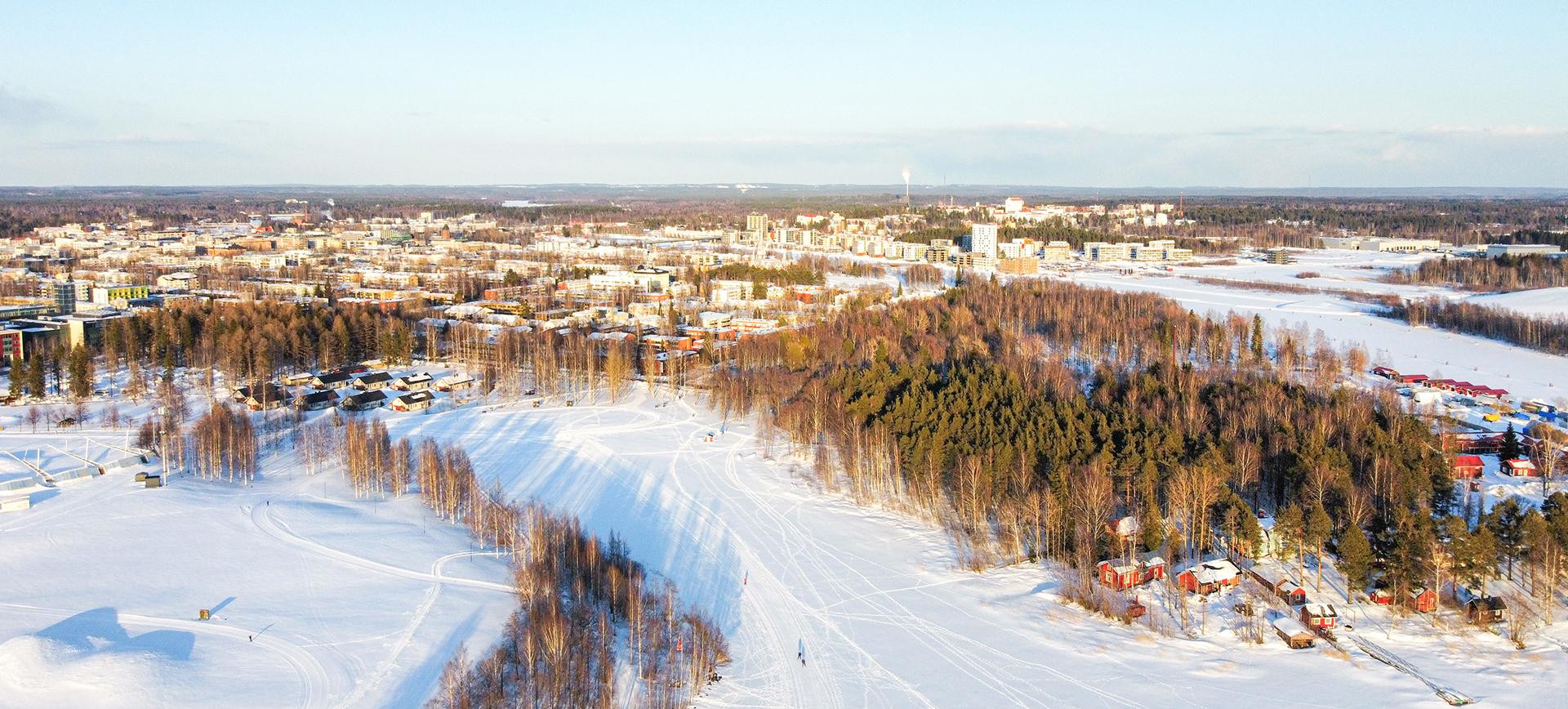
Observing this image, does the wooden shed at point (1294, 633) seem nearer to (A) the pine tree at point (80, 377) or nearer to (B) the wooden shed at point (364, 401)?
(B) the wooden shed at point (364, 401)

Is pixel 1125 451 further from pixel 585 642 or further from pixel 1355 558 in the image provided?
pixel 585 642

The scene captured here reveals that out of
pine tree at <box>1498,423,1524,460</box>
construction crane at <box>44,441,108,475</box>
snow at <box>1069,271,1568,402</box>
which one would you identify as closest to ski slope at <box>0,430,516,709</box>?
construction crane at <box>44,441,108,475</box>

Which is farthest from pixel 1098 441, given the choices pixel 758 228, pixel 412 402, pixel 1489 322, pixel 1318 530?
pixel 758 228

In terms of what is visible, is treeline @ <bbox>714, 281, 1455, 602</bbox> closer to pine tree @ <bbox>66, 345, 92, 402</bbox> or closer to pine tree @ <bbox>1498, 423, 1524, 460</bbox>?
pine tree @ <bbox>1498, 423, 1524, 460</bbox>

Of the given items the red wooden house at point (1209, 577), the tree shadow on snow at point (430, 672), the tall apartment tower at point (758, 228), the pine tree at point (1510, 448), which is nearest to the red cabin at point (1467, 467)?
the pine tree at point (1510, 448)

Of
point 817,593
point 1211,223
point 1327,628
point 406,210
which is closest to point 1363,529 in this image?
point 1327,628
